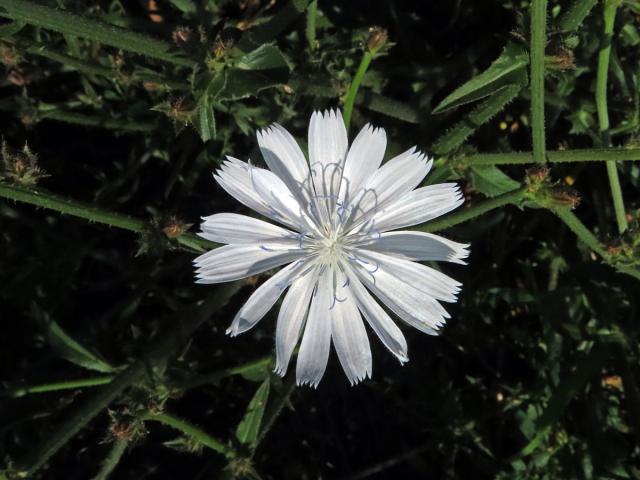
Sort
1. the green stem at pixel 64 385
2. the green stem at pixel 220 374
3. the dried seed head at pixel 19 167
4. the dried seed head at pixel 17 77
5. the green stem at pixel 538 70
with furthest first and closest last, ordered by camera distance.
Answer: the dried seed head at pixel 17 77, the green stem at pixel 220 374, the green stem at pixel 64 385, the dried seed head at pixel 19 167, the green stem at pixel 538 70

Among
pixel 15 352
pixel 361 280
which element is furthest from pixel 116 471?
pixel 361 280

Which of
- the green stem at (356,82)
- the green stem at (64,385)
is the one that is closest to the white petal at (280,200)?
the green stem at (356,82)

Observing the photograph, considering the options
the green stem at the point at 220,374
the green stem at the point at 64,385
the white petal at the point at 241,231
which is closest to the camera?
the white petal at the point at 241,231

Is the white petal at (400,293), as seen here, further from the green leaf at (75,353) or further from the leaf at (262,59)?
the green leaf at (75,353)

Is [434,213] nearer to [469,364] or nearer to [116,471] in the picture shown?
[469,364]

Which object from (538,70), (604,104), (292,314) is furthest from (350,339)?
(604,104)

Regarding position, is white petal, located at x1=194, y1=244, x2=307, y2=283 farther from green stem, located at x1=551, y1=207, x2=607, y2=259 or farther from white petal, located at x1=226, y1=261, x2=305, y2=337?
green stem, located at x1=551, y1=207, x2=607, y2=259
